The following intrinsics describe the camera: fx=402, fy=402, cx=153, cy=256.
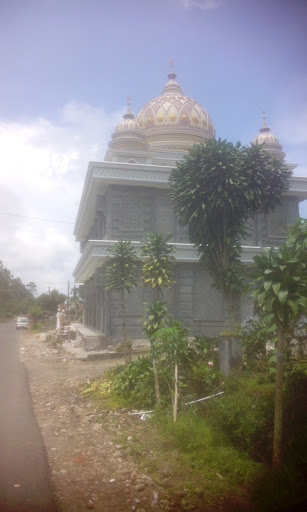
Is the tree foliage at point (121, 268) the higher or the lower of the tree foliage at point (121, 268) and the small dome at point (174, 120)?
the lower

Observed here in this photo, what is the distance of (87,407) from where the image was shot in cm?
879

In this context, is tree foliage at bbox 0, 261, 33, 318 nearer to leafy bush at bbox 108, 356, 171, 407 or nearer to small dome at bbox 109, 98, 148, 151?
small dome at bbox 109, 98, 148, 151

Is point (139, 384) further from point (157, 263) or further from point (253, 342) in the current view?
point (157, 263)

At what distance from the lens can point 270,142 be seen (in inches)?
1045

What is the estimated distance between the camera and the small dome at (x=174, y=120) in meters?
26.0

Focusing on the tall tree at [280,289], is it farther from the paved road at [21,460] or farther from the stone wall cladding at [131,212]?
the stone wall cladding at [131,212]

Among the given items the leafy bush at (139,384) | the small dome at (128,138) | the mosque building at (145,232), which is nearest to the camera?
the leafy bush at (139,384)

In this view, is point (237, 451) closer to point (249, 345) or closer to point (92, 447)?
point (92, 447)

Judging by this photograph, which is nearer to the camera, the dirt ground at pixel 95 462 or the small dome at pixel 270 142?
the dirt ground at pixel 95 462

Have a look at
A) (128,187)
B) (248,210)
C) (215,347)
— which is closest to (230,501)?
(215,347)

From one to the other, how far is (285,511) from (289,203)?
60.5ft

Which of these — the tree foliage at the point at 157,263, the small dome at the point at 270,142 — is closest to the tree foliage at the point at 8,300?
the small dome at the point at 270,142

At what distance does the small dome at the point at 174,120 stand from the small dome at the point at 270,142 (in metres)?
3.33

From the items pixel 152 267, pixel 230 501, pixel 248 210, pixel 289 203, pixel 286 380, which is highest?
pixel 289 203
